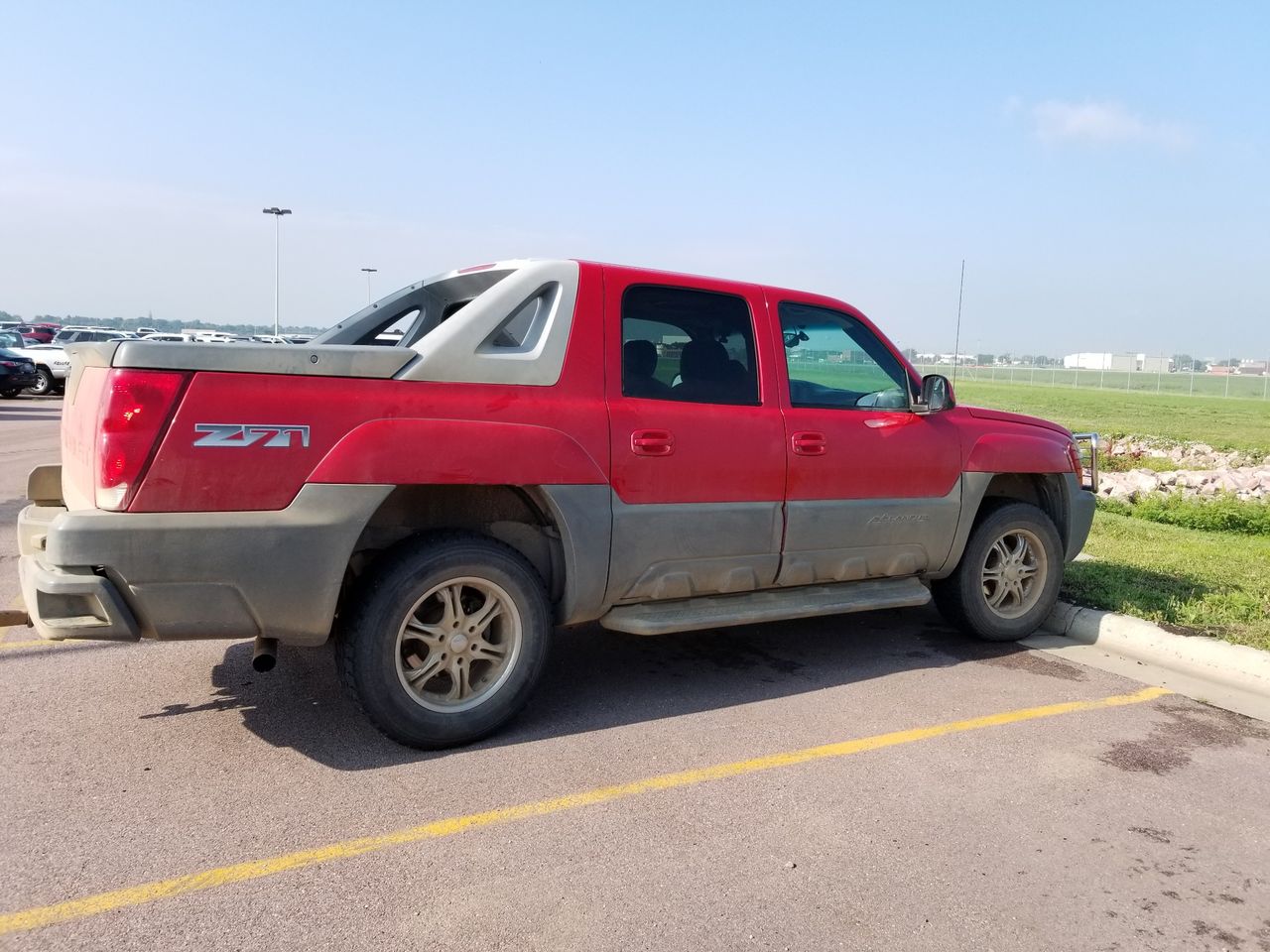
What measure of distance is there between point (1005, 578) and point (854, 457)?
5.04 feet

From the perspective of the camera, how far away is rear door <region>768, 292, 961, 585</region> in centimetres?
501

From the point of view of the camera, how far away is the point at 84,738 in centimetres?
407

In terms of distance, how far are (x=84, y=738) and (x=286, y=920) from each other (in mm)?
1763

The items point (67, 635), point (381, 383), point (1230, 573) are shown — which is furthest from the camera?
point (1230, 573)

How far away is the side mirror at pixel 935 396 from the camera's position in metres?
5.40

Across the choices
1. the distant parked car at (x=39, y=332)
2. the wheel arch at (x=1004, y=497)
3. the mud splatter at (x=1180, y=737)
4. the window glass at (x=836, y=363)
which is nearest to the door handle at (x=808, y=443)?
the window glass at (x=836, y=363)

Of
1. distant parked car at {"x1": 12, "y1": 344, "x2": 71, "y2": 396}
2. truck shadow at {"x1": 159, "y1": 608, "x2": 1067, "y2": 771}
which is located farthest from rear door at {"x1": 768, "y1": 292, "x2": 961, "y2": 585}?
distant parked car at {"x1": 12, "y1": 344, "x2": 71, "y2": 396}

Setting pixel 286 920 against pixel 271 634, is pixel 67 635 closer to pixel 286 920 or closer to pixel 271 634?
pixel 271 634

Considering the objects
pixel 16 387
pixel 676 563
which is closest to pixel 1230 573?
pixel 676 563

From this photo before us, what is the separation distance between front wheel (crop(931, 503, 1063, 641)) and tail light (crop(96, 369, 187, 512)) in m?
4.27

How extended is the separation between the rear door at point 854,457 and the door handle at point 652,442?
0.70 meters

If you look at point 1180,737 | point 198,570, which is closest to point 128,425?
point 198,570

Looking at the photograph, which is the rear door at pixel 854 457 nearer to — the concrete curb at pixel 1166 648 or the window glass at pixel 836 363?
the window glass at pixel 836 363

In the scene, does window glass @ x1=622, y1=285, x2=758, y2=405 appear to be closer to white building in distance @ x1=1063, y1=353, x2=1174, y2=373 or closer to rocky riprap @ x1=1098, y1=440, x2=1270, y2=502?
rocky riprap @ x1=1098, y1=440, x2=1270, y2=502
